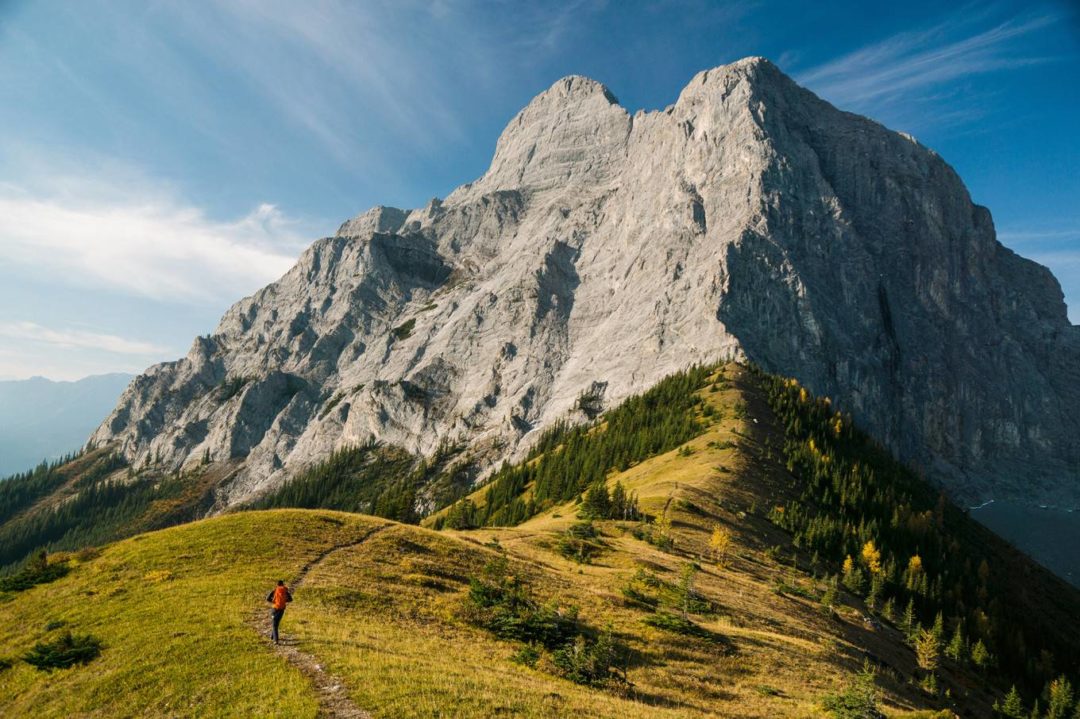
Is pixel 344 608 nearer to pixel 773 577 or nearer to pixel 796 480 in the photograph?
pixel 773 577

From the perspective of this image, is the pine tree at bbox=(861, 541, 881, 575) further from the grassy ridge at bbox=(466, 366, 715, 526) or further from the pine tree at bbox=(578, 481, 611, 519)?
the grassy ridge at bbox=(466, 366, 715, 526)

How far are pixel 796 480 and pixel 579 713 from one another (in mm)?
100642

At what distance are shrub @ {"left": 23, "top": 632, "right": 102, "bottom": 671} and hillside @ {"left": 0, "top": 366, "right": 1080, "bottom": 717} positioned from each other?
503 mm

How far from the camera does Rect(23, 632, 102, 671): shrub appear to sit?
22.4 m

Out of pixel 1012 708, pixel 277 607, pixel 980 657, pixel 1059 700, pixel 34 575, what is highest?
pixel 277 607

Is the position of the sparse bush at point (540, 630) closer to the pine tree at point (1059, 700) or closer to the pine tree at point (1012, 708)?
the pine tree at point (1012, 708)

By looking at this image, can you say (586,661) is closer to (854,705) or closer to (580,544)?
(854,705)

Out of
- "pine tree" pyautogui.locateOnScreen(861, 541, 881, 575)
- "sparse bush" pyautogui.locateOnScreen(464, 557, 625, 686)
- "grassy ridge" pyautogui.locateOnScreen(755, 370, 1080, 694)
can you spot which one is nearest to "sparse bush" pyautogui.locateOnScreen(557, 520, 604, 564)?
"sparse bush" pyautogui.locateOnScreen(464, 557, 625, 686)

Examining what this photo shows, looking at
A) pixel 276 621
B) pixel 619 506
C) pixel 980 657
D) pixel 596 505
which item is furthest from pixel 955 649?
pixel 276 621

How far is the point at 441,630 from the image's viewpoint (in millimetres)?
28375

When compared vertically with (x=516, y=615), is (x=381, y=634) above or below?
below

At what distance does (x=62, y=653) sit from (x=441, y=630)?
15.7 metres

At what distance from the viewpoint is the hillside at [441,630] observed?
65.9 ft

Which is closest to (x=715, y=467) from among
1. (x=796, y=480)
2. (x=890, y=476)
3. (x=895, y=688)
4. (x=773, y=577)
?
(x=796, y=480)
